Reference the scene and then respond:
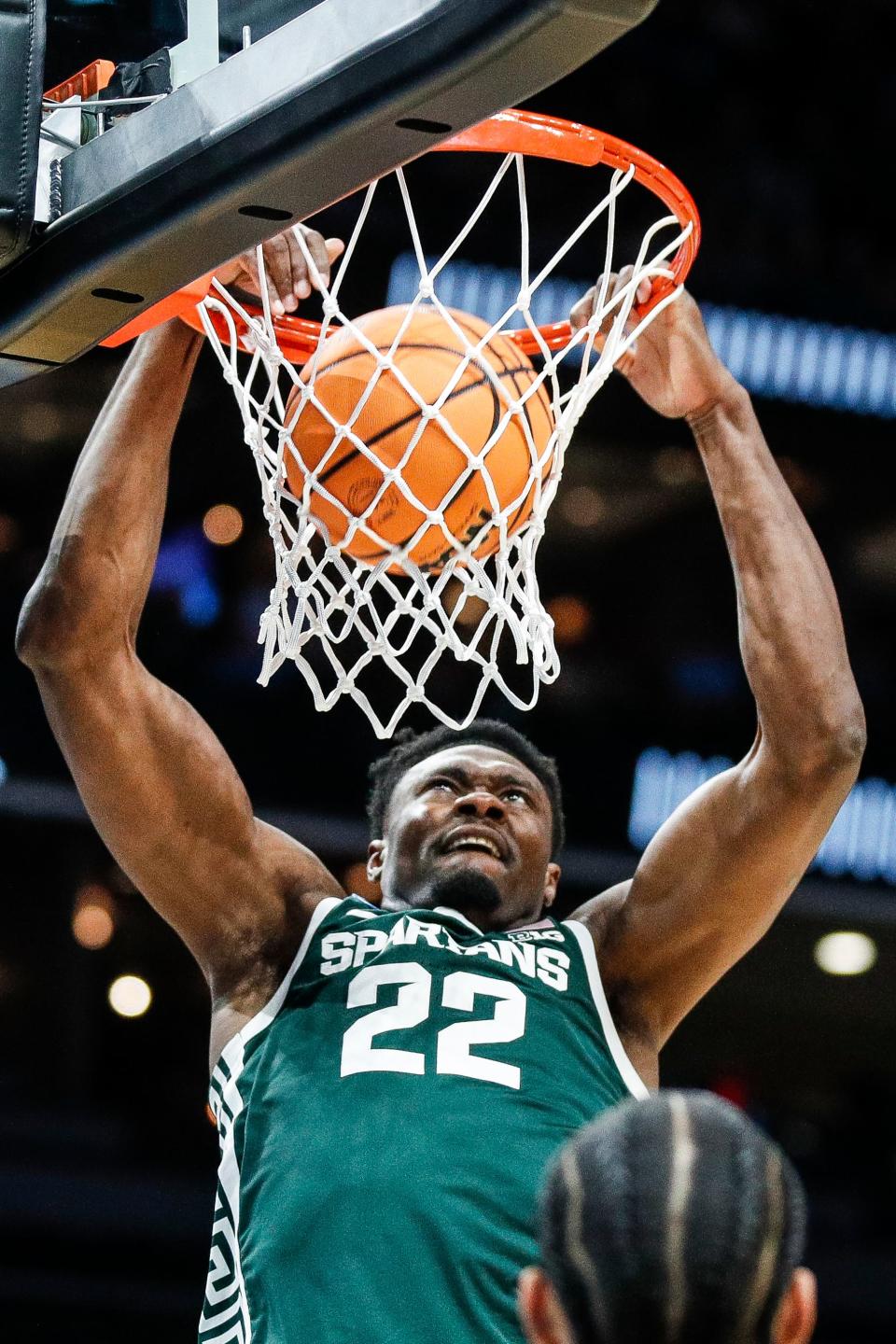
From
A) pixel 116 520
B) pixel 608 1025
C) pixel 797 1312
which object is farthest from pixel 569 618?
pixel 797 1312

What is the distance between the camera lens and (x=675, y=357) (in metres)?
3.13

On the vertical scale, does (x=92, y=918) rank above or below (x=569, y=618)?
below

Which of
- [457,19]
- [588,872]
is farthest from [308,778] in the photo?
[457,19]

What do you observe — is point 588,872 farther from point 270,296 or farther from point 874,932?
point 270,296

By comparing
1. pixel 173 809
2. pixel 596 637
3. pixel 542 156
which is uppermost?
pixel 542 156

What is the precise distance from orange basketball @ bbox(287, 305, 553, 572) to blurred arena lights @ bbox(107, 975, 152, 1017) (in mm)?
4256

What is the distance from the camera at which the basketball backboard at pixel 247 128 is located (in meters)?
1.85

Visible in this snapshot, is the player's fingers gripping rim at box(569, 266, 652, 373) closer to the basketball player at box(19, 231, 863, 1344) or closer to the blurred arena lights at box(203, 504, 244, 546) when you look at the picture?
the basketball player at box(19, 231, 863, 1344)

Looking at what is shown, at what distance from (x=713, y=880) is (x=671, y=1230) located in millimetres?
1841

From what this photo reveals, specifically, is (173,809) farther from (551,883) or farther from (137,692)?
(551,883)

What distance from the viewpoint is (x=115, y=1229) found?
20.4 feet

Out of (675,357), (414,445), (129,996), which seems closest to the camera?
(414,445)

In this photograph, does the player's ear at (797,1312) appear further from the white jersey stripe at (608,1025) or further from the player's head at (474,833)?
the player's head at (474,833)

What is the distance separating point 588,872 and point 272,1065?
3.82 m
